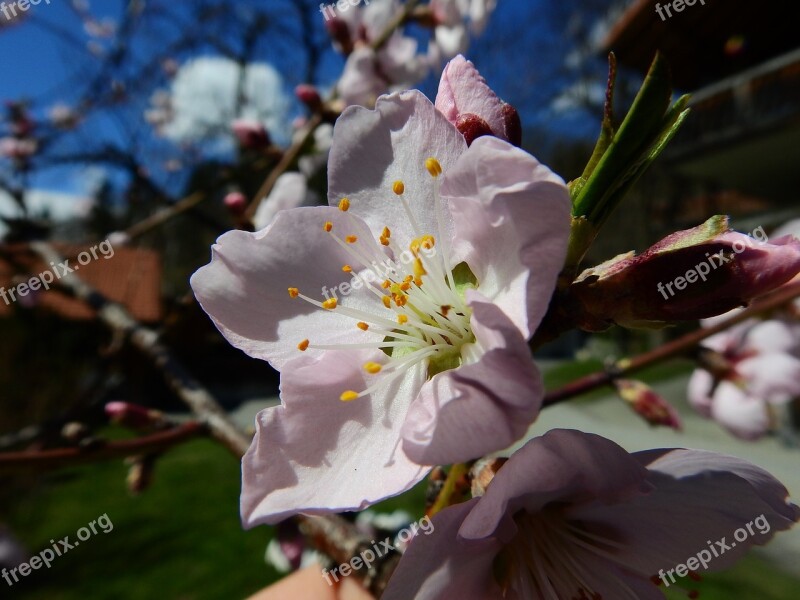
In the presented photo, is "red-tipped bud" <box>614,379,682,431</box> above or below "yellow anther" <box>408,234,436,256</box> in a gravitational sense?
below

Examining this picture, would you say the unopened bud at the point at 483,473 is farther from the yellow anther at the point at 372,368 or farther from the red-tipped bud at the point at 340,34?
the red-tipped bud at the point at 340,34

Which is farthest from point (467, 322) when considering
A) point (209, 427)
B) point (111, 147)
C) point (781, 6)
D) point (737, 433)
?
point (781, 6)

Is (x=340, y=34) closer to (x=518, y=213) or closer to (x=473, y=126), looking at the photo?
(x=473, y=126)

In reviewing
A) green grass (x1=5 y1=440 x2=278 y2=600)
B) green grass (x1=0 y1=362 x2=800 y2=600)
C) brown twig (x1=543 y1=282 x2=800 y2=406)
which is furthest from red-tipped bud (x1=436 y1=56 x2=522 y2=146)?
green grass (x1=5 y1=440 x2=278 y2=600)

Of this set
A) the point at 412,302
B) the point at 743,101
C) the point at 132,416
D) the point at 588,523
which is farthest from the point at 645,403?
the point at 743,101

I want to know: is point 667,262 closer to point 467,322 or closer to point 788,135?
point 467,322

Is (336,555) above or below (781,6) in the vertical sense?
above

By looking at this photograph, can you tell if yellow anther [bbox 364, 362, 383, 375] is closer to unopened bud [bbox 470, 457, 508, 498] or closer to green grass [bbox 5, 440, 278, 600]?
unopened bud [bbox 470, 457, 508, 498]
